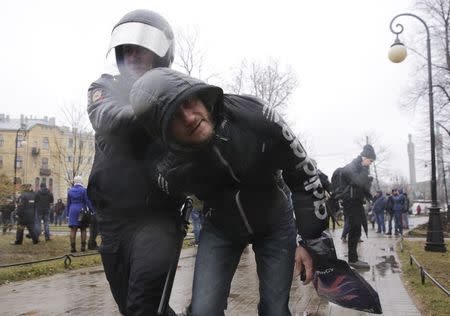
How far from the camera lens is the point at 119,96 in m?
2.35

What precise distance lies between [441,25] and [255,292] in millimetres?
24058

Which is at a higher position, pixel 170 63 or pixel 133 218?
pixel 170 63

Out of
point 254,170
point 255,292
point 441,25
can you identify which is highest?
point 441,25

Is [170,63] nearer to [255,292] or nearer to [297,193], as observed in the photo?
[297,193]

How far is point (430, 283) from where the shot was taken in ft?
21.5

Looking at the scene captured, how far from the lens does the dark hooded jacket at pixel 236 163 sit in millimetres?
2020

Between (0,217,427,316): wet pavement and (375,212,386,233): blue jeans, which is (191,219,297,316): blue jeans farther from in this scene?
(375,212,386,233): blue jeans

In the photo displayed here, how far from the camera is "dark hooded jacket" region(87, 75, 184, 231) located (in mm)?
2291

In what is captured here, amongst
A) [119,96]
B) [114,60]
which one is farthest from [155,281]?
→ [114,60]

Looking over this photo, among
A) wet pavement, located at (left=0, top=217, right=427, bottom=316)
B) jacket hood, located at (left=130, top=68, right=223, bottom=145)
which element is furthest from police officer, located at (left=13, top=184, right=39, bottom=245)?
jacket hood, located at (left=130, top=68, right=223, bottom=145)

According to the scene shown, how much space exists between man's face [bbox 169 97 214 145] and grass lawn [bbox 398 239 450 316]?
3.91 meters

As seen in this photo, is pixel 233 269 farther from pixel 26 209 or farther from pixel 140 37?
pixel 26 209

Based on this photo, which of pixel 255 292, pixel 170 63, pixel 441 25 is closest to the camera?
pixel 170 63

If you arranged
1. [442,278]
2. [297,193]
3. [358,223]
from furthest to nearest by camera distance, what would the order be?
[358,223] → [442,278] → [297,193]
